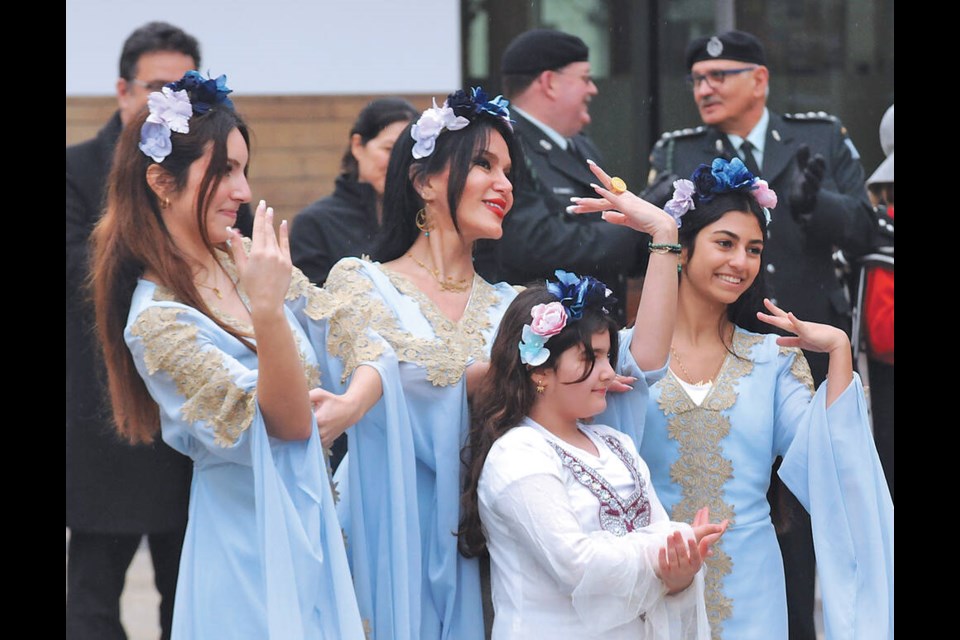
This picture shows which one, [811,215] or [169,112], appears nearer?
[169,112]

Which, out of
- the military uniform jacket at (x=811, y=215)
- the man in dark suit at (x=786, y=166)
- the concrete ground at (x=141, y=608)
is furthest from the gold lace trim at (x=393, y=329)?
the concrete ground at (x=141, y=608)

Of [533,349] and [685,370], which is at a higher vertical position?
[533,349]

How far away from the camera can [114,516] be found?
4145mm

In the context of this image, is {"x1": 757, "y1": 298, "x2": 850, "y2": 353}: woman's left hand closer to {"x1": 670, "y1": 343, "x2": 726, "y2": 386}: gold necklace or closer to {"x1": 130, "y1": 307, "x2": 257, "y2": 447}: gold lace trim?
{"x1": 670, "y1": 343, "x2": 726, "y2": 386}: gold necklace

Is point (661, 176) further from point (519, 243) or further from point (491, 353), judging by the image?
point (491, 353)

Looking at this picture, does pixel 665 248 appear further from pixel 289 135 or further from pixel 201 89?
pixel 289 135

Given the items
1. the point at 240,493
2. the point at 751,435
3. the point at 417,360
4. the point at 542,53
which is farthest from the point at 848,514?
the point at 542,53

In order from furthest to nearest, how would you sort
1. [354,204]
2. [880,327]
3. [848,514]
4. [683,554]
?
[354,204], [880,327], [848,514], [683,554]

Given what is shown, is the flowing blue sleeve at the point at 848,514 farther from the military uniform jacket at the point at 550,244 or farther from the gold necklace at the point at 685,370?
the military uniform jacket at the point at 550,244

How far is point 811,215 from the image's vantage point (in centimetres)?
429

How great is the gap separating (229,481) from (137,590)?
3238mm

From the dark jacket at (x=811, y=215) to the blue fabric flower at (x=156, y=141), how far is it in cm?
176

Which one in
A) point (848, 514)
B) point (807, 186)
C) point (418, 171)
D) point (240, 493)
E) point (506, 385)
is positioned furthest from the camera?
point (807, 186)

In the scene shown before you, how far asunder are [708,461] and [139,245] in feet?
4.59
